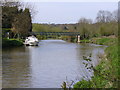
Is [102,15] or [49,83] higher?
[102,15]

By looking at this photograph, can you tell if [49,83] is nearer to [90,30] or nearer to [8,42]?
[8,42]

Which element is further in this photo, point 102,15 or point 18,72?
point 102,15

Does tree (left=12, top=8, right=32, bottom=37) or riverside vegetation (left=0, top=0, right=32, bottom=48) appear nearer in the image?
riverside vegetation (left=0, top=0, right=32, bottom=48)

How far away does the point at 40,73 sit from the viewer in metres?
14.4

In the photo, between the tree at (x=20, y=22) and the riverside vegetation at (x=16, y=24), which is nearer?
the riverside vegetation at (x=16, y=24)

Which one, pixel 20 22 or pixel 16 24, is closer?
pixel 16 24

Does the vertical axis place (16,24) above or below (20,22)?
below

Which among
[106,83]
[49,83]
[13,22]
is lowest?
[49,83]

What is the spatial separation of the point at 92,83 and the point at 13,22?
4088cm

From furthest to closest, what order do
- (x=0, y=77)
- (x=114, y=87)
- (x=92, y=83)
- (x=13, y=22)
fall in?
(x=13, y=22) → (x=0, y=77) → (x=92, y=83) → (x=114, y=87)

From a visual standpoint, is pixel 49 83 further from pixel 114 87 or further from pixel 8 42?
pixel 8 42

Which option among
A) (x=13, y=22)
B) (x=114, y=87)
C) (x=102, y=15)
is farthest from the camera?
(x=102, y=15)

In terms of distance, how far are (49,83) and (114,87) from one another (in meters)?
5.16

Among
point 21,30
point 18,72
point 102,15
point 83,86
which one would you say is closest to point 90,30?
point 102,15
